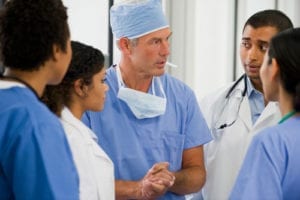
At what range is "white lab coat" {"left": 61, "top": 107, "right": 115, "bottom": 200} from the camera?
1481 mm

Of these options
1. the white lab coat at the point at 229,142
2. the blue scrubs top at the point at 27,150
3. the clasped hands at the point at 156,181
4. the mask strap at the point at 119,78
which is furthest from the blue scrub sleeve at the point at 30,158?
the white lab coat at the point at 229,142

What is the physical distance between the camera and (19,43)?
1.20 meters

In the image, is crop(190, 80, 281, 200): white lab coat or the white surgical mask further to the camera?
crop(190, 80, 281, 200): white lab coat

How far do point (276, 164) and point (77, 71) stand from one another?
67cm

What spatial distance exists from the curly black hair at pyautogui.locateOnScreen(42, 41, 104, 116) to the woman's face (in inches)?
0.6

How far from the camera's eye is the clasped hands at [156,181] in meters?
1.78

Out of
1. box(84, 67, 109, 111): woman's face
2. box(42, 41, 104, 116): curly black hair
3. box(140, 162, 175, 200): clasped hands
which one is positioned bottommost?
box(140, 162, 175, 200): clasped hands

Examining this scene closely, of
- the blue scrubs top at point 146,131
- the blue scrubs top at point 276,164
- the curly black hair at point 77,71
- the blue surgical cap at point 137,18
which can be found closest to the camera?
the blue scrubs top at point 276,164

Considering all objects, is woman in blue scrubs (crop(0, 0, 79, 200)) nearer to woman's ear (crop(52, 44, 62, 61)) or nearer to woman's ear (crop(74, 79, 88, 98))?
woman's ear (crop(52, 44, 62, 61))

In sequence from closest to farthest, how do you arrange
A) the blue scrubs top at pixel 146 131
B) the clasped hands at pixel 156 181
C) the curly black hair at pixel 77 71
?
the curly black hair at pixel 77 71
the clasped hands at pixel 156 181
the blue scrubs top at pixel 146 131

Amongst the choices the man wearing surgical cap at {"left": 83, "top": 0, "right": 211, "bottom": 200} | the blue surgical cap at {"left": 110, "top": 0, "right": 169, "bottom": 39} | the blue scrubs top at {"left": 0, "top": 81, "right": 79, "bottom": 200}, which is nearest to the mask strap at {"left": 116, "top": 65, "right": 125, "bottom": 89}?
the man wearing surgical cap at {"left": 83, "top": 0, "right": 211, "bottom": 200}

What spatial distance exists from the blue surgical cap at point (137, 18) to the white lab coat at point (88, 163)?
1.85 feet

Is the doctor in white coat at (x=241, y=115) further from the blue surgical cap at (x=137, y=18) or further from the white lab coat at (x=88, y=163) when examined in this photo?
the white lab coat at (x=88, y=163)

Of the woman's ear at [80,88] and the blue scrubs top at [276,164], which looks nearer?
the blue scrubs top at [276,164]
